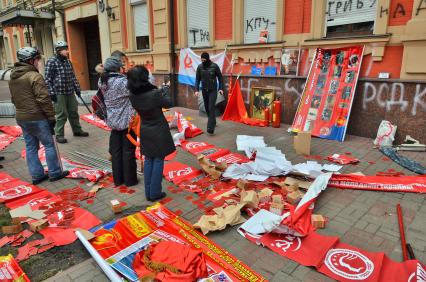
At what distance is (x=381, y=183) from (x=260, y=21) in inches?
208

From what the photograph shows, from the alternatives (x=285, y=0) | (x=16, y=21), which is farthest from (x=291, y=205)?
(x=16, y=21)

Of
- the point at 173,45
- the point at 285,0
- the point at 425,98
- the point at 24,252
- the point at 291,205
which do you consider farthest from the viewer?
the point at 173,45

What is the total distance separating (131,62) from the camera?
1199 cm

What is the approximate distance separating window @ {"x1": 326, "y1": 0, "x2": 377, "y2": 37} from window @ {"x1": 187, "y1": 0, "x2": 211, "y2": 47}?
12.2 feet

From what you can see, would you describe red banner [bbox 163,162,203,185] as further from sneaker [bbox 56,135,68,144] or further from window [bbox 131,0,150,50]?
window [bbox 131,0,150,50]

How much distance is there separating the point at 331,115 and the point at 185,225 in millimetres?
4516

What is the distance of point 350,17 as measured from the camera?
21.5 feet

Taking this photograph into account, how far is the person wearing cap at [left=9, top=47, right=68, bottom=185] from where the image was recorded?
13.9ft

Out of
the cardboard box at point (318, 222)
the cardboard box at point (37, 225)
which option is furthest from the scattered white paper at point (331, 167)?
the cardboard box at point (37, 225)

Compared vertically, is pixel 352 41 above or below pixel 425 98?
above

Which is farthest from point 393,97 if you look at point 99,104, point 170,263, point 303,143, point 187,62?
point 187,62

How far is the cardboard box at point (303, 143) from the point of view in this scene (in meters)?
5.58

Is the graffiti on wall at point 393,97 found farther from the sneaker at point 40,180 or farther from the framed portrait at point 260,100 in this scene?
the sneaker at point 40,180

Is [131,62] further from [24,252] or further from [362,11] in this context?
[24,252]
